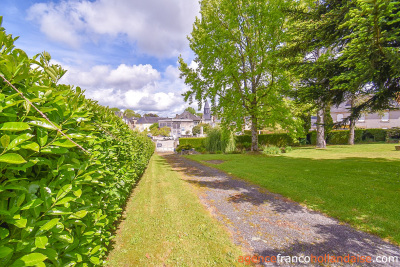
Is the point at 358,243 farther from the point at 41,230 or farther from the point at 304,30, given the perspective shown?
the point at 304,30

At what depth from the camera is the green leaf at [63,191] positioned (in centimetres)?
142

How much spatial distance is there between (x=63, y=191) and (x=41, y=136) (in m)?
0.49

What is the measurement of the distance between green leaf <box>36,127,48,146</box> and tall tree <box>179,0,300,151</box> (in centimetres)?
1294

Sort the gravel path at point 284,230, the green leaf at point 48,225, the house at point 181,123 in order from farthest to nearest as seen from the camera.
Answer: the house at point 181,123 → the gravel path at point 284,230 → the green leaf at point 48,225

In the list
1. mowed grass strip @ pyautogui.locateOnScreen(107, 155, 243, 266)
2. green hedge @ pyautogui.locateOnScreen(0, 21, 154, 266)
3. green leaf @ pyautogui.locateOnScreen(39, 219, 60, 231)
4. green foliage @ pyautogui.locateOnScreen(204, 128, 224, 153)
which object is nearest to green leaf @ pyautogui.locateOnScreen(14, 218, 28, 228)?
green hedge @ pyautogui.locateOnScreen(0, 21, 154, 266)

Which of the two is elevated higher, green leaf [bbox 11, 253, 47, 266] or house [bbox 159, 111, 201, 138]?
house [bbox 159, 111, 201, 138]

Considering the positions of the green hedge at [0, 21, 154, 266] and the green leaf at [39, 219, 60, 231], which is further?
the green leaf at [39, 219, 60, 231]

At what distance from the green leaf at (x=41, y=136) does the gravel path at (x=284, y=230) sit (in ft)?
11.2

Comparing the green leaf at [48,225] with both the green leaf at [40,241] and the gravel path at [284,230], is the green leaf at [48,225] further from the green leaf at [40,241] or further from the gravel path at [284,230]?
the gravel path at [284,230]

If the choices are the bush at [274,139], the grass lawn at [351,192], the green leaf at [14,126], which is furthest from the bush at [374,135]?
the green leaf at [14,126]

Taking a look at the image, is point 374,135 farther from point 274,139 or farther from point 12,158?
point 12,158

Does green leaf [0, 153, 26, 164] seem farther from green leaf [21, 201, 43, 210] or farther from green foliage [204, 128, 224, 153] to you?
green foliage [204, 128, 224, 153]

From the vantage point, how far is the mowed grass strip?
116 inches

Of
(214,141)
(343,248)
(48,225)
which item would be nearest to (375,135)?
(214,141)
